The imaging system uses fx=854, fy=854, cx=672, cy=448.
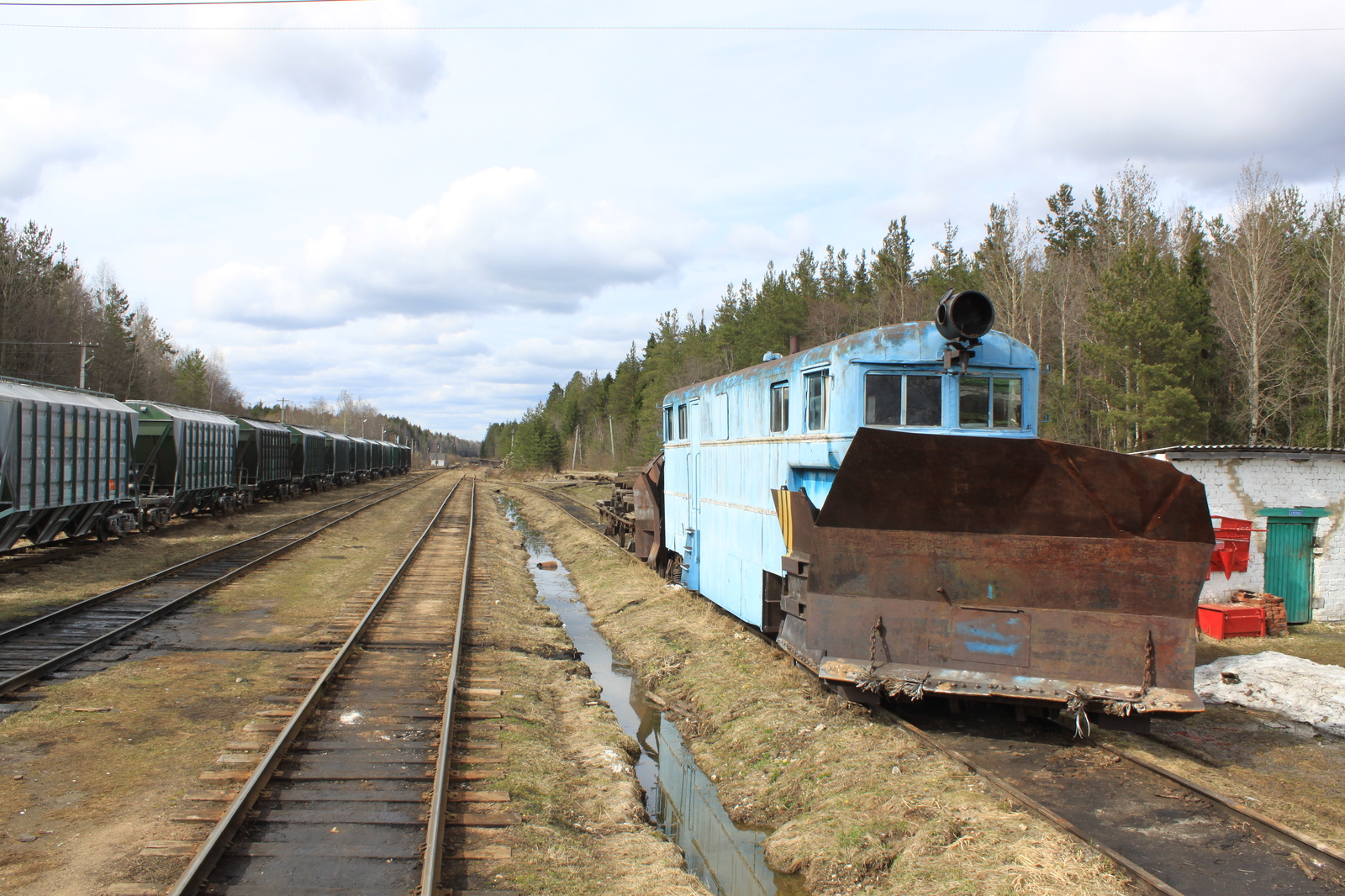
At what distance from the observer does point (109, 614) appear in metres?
12.1

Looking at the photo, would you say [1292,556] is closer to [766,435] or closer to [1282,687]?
[1282,687]

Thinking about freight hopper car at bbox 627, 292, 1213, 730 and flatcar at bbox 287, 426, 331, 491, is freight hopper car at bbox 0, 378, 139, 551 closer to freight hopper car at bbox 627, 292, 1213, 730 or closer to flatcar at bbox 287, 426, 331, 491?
freight hopper car at bbox 627, 292, 1213, 730

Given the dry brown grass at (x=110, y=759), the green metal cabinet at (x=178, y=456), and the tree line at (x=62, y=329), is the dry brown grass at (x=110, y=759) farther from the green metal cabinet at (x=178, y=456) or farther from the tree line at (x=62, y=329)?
the tree line at (x=62, y=329)

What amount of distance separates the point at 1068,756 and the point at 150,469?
2466 cm

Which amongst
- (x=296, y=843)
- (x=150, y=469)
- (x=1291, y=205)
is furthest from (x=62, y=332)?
(x=1291, y=205)

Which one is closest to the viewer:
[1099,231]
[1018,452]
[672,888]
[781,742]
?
[672,888]

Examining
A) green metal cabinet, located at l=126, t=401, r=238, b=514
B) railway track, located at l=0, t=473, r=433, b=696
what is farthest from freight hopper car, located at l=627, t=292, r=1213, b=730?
green metal cabinet, located at l=126, t=401, r=238, b=514

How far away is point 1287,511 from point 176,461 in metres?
26.2

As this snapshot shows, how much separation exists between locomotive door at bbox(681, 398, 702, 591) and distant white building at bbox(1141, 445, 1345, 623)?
25.7ft

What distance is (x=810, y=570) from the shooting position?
7070 millimetres

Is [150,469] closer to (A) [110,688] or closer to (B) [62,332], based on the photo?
(A) [110,688]

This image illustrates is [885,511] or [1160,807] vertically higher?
[885,511]

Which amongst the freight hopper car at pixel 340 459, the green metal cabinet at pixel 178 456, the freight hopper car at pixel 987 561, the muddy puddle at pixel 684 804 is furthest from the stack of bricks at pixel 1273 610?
the freight hopper car at pixel 340 459

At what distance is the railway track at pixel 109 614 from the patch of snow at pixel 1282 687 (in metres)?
12.3
